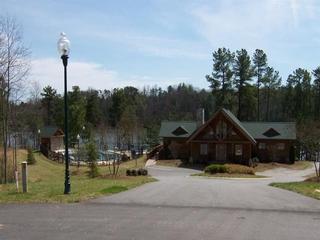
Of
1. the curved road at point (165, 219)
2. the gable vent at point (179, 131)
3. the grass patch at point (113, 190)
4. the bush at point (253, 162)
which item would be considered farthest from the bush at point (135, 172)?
the gable vent at point (179, 131)

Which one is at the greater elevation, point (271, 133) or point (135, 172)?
point (271, 133)

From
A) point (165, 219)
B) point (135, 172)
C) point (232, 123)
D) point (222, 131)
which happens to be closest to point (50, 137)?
point (222, 131)

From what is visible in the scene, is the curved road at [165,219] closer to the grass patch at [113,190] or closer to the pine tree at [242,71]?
the grass patch at [113,190]

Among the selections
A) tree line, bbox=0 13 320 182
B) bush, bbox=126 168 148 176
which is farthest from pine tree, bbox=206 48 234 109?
bush, bbox=126 168 148 176

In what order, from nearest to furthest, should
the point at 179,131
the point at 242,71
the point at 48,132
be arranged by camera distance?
the point at 179,131
the point at 48,132
the point at 242,71

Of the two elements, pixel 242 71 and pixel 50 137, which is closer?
pixel 50 137

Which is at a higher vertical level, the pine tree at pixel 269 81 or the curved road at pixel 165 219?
the pine tree at pixel 269 81

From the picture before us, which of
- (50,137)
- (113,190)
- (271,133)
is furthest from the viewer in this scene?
(50,137)

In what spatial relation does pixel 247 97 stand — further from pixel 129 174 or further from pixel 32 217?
pixel 32 217

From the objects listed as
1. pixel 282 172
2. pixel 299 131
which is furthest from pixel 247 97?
pixel 282 172

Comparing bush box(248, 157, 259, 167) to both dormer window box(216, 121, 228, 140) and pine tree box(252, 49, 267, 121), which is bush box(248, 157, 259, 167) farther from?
pine tree box(252, 49, 267, 121)

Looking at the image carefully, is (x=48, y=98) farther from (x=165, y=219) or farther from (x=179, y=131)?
(x=165, y=219)

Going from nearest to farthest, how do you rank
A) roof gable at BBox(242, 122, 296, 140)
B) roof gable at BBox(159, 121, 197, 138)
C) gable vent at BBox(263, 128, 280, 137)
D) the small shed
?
roof gable at BBox(242, 122, 296, 140)
gable vent at BBox(263, 128, 280, 137)
roof gable at BBox(159, 121, 197, 138)
the small shed

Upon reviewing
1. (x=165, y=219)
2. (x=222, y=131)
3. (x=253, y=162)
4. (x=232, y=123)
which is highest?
(x=232, y=123)
